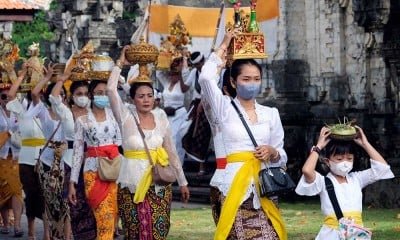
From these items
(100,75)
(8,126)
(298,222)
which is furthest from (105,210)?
(8,126)

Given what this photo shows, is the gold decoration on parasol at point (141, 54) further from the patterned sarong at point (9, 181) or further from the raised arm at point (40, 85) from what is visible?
the patterned sarong at point (9, 181)

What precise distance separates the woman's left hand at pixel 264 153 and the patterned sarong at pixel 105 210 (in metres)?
3.05

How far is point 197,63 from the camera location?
20984mm

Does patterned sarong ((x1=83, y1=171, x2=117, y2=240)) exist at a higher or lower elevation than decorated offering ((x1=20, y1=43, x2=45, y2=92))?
lower

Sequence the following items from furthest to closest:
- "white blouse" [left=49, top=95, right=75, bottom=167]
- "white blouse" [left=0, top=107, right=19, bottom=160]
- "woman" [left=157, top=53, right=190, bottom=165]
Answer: "woman" [left=157, top=53, right=190, bottom=165]
"white blouse" [left=0, top=107, right=19, bottom=160]
"white blouse" [left=49, top=95, right=75, bottom=167]

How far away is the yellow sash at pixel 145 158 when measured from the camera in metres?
11.6

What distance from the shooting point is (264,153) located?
1008 centimetres

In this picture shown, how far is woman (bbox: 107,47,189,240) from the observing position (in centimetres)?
1158

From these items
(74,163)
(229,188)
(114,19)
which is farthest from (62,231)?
(114,19)

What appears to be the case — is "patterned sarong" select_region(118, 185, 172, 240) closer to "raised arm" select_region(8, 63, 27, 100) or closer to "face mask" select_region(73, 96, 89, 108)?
"face mask" select_region(73, 96, 89, 108)

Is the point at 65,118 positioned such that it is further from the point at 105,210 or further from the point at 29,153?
the point at 29,153

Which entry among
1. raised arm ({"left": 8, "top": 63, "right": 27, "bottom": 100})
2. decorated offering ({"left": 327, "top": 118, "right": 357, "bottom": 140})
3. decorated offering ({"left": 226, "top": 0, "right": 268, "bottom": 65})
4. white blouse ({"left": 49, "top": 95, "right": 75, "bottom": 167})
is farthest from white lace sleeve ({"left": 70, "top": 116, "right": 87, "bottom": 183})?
decorated offering ({"left": 327, "top": 118, "right": 357, "bottom": 140})

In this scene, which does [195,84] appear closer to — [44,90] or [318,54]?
[318,54]

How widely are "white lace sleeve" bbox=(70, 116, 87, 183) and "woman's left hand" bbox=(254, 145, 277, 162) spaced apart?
3.33m
